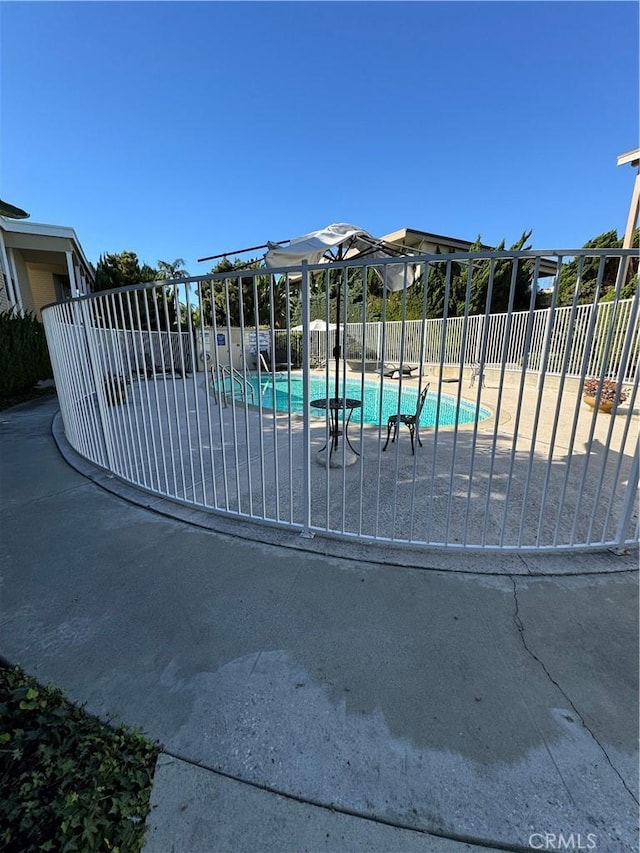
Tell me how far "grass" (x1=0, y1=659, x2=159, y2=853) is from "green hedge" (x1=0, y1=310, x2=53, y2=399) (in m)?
9.92

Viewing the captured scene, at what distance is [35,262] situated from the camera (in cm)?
1423

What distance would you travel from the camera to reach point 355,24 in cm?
554

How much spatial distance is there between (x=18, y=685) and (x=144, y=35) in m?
7.80

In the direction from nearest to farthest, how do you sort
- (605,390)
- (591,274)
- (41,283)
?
(605,390) → (591,274) → (41,283)

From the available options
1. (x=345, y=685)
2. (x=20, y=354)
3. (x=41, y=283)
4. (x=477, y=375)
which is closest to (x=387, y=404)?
(x=477, y=375)

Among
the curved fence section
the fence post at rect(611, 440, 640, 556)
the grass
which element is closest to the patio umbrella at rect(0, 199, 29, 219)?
the curved fence section

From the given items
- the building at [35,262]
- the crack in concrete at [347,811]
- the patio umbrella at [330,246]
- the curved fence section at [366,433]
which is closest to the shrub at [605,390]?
the curved fence section at [366,433]

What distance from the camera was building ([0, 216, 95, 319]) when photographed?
11.6 meters

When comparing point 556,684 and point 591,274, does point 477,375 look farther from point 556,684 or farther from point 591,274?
point 591,274

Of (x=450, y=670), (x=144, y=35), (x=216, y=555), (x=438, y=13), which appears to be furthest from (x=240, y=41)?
(x=450, y=670)

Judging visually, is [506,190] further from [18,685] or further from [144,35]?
[18,685]

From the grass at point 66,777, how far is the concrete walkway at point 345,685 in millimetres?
80

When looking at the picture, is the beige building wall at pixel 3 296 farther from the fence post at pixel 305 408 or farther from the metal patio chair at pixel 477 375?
the metal patio chair at pixel 477 375
